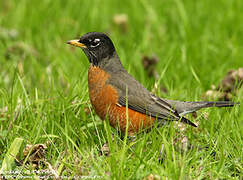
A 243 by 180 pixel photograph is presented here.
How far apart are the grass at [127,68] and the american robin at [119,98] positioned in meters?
0.15

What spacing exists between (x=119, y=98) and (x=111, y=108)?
0.51 feet

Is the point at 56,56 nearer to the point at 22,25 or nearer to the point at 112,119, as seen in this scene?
the point at 22,25

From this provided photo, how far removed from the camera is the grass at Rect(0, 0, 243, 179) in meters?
3.65

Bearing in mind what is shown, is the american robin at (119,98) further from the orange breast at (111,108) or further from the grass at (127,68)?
the grass at (127,68)

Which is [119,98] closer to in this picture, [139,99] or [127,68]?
[139,99]

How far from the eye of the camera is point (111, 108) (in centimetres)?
446

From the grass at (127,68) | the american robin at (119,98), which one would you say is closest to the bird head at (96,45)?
the american robin at (119,98)

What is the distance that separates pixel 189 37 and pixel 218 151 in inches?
131

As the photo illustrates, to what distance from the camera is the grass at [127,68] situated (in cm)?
365

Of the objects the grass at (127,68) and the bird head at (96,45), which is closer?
the grass at (127,68)

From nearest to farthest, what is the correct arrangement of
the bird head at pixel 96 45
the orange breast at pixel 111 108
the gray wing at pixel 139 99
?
the orange breast at pixel 111 108, the gray wing at pixel 139 99, the bird head at pixel 96 45

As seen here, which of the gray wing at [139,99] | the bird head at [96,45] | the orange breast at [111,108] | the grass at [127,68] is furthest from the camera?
the bird head at [96,45]

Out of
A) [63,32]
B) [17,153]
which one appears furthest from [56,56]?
[17,153]

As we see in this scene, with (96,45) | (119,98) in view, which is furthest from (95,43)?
(119,98)
